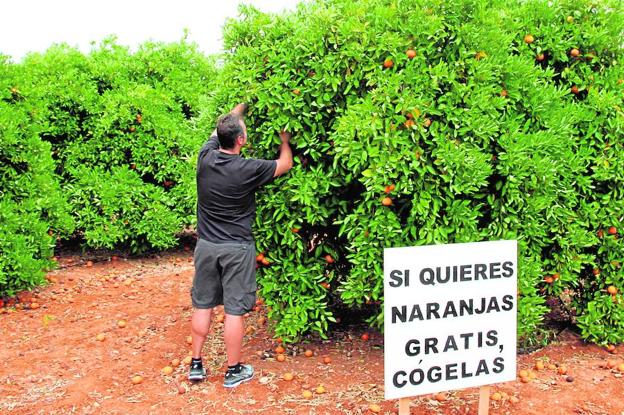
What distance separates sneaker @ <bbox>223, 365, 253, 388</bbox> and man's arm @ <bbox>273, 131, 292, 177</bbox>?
1.66 m

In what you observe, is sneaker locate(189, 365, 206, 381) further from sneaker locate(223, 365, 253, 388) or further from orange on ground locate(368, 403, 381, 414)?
orange on ground locate(368, 403, 381, 414)

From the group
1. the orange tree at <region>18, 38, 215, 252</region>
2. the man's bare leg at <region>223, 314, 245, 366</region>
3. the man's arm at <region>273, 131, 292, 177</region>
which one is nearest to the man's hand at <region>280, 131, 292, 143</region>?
the man's arm at <region>273, 131, 292, 177</region>

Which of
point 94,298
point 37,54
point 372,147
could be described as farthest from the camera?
point 37,54

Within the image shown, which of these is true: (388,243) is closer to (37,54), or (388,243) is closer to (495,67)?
(495,67)

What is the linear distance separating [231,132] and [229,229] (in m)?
0.78

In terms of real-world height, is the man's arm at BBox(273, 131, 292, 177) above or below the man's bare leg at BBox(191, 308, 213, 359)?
above

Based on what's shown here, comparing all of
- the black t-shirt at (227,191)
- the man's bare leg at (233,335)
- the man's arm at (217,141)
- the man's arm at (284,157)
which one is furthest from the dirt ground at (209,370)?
the man's arm at (217,141)

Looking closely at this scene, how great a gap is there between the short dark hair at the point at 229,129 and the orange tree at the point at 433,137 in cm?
29

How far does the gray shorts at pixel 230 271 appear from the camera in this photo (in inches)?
188

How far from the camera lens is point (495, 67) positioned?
15.5 feet

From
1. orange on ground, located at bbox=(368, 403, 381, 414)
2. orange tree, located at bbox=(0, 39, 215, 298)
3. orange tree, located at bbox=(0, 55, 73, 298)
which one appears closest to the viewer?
orange on ground, located at bbox=(368, 403, 381, 414)

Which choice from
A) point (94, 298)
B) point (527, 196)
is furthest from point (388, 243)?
point (94, 298)

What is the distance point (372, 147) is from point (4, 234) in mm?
4721

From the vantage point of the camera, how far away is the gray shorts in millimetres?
4777
